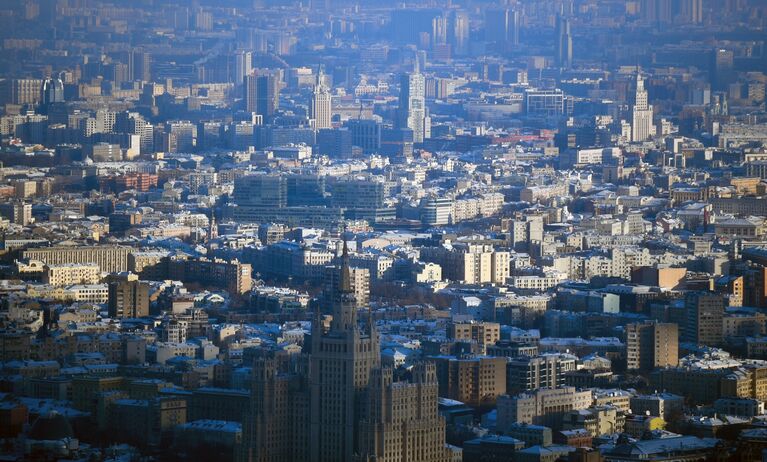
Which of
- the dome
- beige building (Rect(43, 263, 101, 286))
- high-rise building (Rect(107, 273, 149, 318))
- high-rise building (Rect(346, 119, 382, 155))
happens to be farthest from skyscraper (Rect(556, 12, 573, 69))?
the dome

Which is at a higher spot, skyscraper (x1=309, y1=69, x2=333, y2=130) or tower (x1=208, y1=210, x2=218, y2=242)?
tower (x1=208, y1=210, x2=218, y2=242)

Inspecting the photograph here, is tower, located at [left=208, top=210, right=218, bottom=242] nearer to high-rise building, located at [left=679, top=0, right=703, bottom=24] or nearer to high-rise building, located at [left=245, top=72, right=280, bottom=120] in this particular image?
high-rise building, located at [left=245, top=72, right=280, bottom=120]

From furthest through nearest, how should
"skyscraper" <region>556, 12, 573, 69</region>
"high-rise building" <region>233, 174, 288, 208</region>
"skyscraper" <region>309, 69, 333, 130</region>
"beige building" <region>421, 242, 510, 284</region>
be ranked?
1. "skyscraper" <region>556, 12, 573, 69</region>
2. "skyscraper" <region>309, 69, 333, 130</region>
3. "high-rise building" <region>233, 174, 288, 208</region>
4. "beige building" <region>421, 242, 510, 284</region>

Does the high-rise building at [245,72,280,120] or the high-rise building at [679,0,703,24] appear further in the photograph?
the high-rise building at [679,0,703,24]

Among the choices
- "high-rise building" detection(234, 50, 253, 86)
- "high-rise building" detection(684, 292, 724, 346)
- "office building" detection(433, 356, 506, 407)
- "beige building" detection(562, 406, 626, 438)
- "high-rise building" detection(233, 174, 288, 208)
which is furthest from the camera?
"high-rise building" detection(234, 50, 253, 86)

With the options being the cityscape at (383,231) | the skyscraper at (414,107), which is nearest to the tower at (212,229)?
the cityscape at (383,231)

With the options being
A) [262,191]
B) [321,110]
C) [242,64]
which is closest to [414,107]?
[321,110]

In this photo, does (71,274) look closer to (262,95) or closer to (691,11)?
(262,95)
